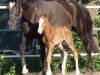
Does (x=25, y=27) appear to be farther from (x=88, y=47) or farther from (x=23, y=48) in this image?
(x=88, y=47)

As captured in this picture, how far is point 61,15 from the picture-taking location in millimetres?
8742

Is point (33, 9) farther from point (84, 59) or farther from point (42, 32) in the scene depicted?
point (84, 59)

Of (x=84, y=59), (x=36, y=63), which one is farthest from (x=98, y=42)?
(x=36, y=63)

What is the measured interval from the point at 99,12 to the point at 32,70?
2.50 metres

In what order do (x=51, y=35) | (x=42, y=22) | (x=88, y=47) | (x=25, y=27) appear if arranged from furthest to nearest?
(x=88, y=47) < (x=25, y=27) < (x=51, y=35) < (x=42, y=22)

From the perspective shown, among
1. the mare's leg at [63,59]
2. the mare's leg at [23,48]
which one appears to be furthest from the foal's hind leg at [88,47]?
the mare's leg at [23,48]

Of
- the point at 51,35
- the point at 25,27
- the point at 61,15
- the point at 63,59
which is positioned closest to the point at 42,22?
the point at 51,35

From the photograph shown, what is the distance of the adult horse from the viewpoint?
8.19m

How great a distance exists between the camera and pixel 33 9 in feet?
26.9

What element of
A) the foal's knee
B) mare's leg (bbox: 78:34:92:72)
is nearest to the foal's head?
the foal's knee

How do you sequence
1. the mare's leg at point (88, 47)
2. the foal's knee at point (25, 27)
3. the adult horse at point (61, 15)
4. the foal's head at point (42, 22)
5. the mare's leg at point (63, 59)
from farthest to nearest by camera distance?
1. the mare's leg at point (88, 47)
2. the mare's leg at point (63, 59)
3. the foal's knee at point (25, 27)
4. the adult horse at point (61, 15)
5. the foal's head at point (42, 22)

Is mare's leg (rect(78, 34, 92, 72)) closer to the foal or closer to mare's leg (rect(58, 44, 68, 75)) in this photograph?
mare's leg (rect(58, 44, 68, 75))

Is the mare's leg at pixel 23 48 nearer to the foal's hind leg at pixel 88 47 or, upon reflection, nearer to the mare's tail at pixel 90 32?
the foal's hind leg at pixel 88 47

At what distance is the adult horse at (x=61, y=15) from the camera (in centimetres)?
819
